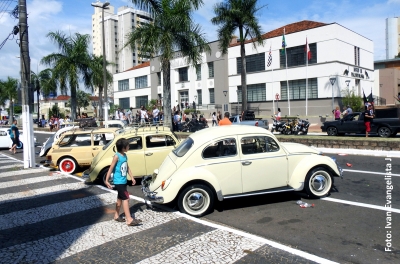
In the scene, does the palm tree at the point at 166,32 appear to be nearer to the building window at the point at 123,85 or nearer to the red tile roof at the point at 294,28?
the red tile roof at the point at 294,28

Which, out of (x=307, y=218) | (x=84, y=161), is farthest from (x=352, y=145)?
(x=84, y=161)

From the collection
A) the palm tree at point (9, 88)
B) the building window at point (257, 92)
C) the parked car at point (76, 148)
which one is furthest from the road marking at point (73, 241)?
the palm tree at point (9, 88)

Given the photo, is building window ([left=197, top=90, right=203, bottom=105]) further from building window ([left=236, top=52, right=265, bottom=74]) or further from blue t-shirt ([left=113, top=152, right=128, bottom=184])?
blue t-shirt ([left=113, top=152, right=128, bottom=184])

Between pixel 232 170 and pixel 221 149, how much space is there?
464mm

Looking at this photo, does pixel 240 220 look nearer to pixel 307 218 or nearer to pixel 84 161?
pixel 307 218

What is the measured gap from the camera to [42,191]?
30.7 ft

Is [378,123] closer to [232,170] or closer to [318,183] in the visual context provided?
[318,183]

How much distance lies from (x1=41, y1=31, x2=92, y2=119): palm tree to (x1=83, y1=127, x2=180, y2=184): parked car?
2127 cm

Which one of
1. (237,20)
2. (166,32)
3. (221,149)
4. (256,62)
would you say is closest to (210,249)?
(221,149)

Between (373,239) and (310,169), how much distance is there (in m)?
2.19

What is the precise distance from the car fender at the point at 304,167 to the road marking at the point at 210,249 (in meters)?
2.19

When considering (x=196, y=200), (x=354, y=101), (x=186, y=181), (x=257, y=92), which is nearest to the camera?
(x=186, y=181)

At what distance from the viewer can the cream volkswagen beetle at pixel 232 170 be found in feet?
22.0

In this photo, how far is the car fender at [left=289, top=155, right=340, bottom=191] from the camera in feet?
23.6
